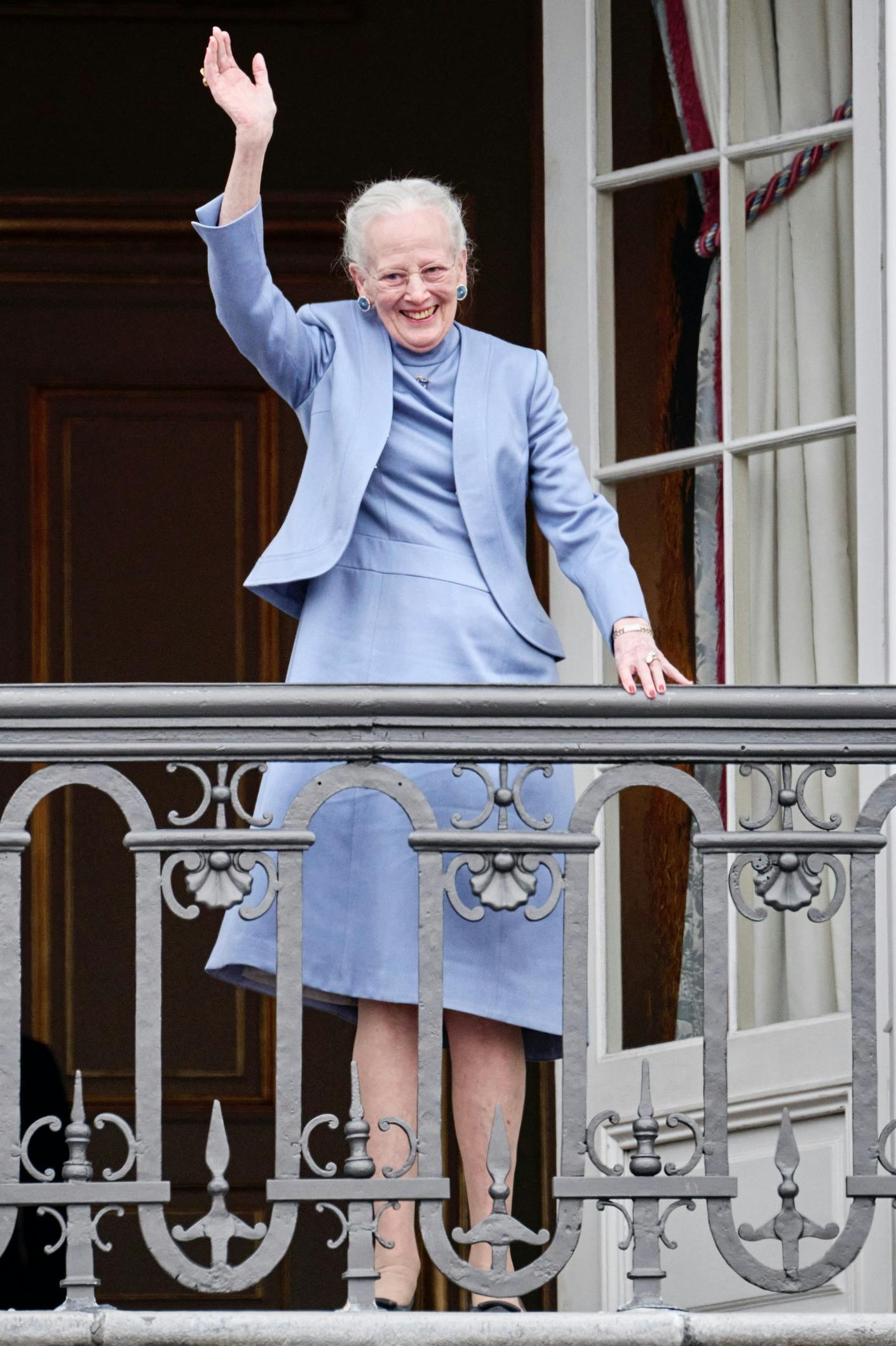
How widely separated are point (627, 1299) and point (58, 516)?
274 cm

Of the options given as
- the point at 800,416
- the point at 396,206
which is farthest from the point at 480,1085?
the point at 800,416

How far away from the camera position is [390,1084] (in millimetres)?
3691

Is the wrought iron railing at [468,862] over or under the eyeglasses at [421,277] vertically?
under

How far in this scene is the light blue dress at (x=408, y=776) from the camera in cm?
369

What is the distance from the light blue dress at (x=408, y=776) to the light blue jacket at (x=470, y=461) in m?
0.04

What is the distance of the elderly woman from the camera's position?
3.69 m

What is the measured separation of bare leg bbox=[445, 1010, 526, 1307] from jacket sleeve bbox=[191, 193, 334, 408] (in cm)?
106

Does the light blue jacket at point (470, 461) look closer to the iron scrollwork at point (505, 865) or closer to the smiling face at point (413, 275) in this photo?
the smiling face at point (413, 275)

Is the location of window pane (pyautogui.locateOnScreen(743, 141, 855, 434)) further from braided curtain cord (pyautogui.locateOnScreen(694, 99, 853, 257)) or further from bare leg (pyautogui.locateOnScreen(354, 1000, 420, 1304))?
bare leg (pyautogui.locateOnScreen(354, 1000, 420, 1304))

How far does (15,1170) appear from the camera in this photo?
3.37m

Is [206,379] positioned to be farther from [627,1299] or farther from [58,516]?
[627,1299]

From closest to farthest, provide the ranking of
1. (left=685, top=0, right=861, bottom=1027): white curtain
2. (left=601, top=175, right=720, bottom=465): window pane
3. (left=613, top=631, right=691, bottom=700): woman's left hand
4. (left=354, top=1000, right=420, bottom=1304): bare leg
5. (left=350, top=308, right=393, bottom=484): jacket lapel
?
1. (left=613, top=631, right=691, bottom=700): woman's left hand
2. (left=354, top=1000, right=420, bottom=1304): bare leg
3. (left=350, top=308, right=393, bottom=484): jacket lapel
4. (left=685, top=0, right=861, bottom=1027): white curtain
5. (left=601, top=175, right=720, bottom=465): window pane

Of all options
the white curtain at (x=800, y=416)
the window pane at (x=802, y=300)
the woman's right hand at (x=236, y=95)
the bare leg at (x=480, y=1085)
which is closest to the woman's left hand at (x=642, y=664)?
the bare leg at (x=480, y=1085)

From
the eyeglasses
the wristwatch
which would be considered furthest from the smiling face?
the wristwatch
